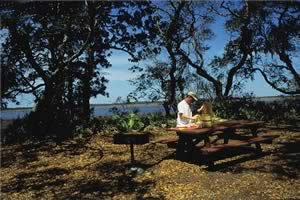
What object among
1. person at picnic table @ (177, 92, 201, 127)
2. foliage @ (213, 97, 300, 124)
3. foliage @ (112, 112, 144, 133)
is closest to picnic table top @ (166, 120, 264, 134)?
person at picnic table @ (177, 92, 201, 127)

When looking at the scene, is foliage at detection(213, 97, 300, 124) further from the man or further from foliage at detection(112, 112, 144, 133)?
the man

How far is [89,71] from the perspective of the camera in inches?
845

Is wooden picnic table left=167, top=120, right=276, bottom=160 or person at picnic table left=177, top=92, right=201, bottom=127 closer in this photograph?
wooden picnic table left=167, top=120, right=276, bottom=160

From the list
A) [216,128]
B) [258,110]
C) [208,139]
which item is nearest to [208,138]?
[208,139]

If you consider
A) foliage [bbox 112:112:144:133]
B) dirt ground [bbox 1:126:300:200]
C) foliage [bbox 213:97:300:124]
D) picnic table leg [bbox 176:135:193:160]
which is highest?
foliage [bbox 213:97:300:124]

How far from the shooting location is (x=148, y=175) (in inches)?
404

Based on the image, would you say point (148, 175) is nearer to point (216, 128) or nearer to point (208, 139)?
point (208, 139)

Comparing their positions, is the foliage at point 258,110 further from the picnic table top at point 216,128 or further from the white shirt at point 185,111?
the white shirt at point 185,111

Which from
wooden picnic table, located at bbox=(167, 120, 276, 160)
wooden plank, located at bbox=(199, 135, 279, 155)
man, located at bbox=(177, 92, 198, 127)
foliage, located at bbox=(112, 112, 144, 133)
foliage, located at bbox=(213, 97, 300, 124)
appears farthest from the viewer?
foliage, located at bbox=(213, 97, 300, 124)

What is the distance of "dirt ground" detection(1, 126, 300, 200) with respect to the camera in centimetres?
901

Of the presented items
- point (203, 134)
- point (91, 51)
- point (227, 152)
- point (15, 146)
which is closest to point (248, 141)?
point (227, 152)

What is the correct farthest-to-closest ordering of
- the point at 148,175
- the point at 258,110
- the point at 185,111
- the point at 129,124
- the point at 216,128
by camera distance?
1. the point at 258,110
2. the point at 129,124
3. the point at 185,111
4. the point at 216,128
5. the point at 148,175

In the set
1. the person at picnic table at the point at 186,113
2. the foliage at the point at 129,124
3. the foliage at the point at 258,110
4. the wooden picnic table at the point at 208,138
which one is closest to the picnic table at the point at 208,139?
the wooden picnic table at the point at 208,138

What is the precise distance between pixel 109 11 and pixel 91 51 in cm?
313
